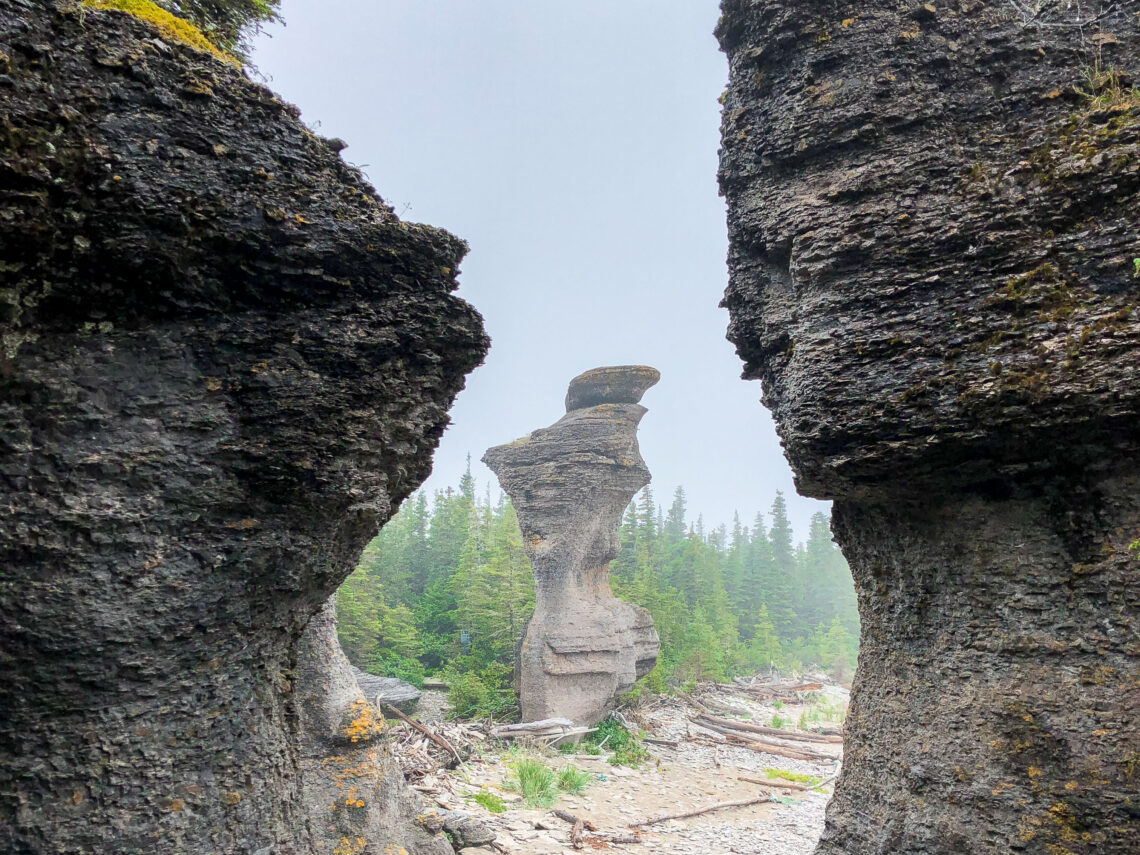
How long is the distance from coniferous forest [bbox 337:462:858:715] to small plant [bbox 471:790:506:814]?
704 cm

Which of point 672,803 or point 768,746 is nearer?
point 672,803

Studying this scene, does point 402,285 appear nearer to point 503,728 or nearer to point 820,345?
point 820,345

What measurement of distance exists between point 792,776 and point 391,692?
1146 cm

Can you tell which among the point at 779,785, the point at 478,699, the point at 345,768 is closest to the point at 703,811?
the point at 779,785

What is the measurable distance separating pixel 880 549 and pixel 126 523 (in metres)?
5.77

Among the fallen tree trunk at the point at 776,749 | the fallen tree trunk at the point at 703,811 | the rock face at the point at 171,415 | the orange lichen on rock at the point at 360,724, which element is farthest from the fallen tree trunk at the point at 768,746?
the rock face at the point at 171,415

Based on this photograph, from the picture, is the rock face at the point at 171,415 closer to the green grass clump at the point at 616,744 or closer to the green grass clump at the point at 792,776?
the green grass clump at the point at 616,744

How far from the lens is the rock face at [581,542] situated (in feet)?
65.0

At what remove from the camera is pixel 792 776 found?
1773 cm

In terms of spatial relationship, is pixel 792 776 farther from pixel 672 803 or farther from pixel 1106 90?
pixel 1106 90

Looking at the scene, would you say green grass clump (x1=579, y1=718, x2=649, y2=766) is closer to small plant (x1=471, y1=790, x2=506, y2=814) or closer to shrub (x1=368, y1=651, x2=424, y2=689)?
small plant (x1=471, y1=790, x2=506, y2=814)

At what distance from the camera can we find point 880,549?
571 cm

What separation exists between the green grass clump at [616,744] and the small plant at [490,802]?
239 inches

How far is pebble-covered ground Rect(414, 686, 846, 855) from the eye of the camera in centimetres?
1183
